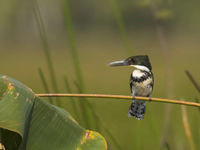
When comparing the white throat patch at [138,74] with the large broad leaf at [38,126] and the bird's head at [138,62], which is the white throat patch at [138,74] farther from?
the large broad leaf at [38,126]

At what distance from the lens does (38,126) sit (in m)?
0.88

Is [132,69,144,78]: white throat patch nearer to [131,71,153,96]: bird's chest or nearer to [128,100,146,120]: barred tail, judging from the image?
[131,71,153,96]: bird's chest

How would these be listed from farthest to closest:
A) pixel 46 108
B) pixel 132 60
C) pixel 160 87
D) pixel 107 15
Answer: pixel 107 15, pixel 160 87, pixel 132 60, pixel 46 108

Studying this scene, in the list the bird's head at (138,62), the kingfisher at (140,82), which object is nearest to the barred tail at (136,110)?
the kingfisher at (140,82)

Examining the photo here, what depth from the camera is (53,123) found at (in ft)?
2.91

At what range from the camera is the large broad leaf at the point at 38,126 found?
0.84 metres

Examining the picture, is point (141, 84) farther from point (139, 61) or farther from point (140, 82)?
point (139, 61)

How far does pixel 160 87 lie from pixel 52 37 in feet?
39.3

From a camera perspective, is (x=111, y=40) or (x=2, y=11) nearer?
(x=2, y=11)

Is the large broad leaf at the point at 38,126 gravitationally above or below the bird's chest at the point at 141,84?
above

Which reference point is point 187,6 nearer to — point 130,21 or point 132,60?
point 130,21

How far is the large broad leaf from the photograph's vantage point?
0.84 meters

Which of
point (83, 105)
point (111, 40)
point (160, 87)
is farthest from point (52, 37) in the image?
point (83, 105)

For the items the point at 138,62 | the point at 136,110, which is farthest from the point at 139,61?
the point at 136,110
